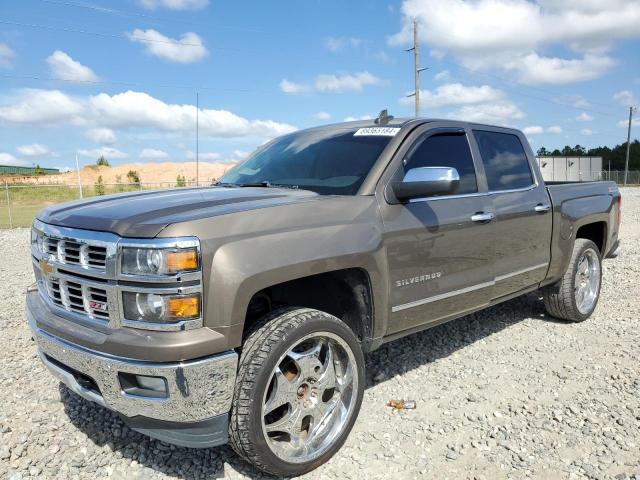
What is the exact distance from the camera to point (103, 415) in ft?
11.4

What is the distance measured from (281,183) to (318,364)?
1394 millimetres

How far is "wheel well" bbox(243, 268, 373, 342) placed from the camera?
3.07 meters

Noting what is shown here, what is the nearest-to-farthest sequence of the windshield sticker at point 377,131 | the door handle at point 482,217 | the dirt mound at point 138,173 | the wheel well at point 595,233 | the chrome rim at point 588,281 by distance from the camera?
the windshield sticker at point 377,131, the door handle at point 482,217, the chrome rim at point 588,281, the wheel well at point 595,233, the dirt mound at point 138,173

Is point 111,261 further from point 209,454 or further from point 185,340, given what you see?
point 209,454

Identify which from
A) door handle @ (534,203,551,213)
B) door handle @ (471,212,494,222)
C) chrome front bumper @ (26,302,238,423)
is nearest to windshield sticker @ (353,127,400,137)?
door handle @ (471,212,494,222)

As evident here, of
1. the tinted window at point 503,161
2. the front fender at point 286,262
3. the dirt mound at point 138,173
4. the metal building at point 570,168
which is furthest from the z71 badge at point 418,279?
the dirt mound at point 138,173

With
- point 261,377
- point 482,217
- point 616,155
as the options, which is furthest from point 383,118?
point 616,155

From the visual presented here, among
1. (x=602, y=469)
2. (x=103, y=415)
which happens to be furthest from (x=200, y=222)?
(x=602, y=469)

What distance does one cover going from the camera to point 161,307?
2.35 meters

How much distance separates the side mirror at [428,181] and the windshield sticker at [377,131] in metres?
0.54

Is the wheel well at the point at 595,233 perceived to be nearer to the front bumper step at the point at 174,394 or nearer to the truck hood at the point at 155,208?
the truck hood at the point at 155,208

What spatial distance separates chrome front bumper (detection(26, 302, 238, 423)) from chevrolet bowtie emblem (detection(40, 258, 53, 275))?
1.56 ft

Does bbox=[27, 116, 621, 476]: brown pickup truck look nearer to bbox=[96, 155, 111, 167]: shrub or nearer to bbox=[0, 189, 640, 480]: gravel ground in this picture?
bbox=[0, 189, 640, 480]: gravel ground

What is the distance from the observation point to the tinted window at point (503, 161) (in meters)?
4.27
